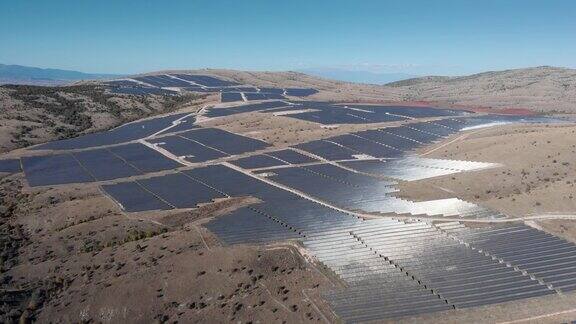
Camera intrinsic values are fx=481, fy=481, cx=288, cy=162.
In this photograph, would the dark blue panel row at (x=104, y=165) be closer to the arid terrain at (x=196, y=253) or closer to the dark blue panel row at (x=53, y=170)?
the dark blue panel row at (x=53, y=170)

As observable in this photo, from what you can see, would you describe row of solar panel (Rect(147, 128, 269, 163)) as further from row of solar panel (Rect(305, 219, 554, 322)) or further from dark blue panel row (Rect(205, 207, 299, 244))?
row of solar panel (Rect(305, 219, 554, 322))

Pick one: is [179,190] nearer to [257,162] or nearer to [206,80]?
[257,162]

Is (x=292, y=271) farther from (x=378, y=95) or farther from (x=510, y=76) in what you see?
(x=510, y=76)

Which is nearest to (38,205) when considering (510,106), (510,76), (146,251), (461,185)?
(146,251)

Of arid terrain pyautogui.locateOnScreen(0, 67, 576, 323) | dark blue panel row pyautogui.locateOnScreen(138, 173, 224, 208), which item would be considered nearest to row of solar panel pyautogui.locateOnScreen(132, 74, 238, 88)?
arid terrain pyautogui.locateOnScreen(0, 67, 576, 323)

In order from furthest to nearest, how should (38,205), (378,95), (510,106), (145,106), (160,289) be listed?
1. (378,95)
2. (510,106)
3. (145,106)
4. (38,205)
5. (160,289)

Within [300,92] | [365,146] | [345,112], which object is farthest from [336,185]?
[300,92]
